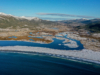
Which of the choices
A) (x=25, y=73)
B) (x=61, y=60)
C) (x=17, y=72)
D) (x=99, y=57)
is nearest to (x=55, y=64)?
(x=61, y=60)

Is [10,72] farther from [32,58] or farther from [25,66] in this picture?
[32,58]

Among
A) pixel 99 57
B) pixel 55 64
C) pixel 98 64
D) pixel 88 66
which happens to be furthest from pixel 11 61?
pixel 99 57

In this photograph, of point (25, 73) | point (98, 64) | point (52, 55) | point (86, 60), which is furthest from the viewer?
point (52, 55)

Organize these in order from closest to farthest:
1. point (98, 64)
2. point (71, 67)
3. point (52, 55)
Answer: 1. point (71, 67)
2. point (98, 64)
3. point (52, 55)

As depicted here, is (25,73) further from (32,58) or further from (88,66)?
(88,66)

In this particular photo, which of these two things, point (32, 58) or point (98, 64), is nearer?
point (98, 64)

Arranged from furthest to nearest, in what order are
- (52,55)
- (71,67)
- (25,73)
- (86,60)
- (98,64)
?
(52,55)
(86,60)
(98,64)
(71,67)
(25,73)
